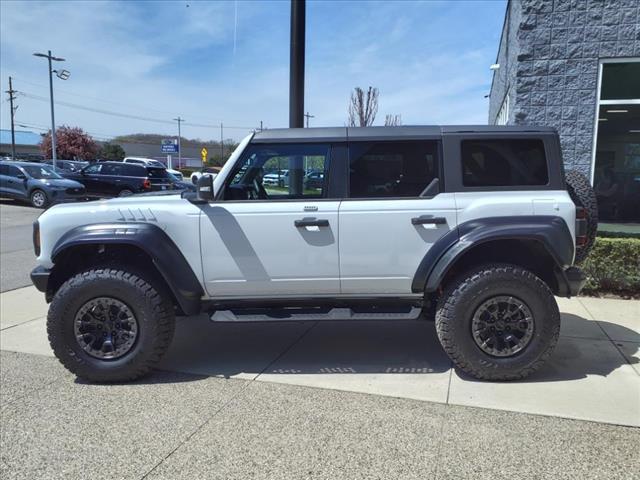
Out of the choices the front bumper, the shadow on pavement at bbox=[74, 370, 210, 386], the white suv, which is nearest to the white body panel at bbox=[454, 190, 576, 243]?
the white suv

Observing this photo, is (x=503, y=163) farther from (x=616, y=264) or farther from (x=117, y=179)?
(x=117, y=179)

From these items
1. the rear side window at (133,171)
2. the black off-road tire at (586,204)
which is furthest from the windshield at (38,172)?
the black off-road tire at (586,204)

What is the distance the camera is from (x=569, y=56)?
7.79 metres

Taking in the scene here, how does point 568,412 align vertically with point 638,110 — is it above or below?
below

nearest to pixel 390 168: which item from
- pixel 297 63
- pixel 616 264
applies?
pixel 297 63

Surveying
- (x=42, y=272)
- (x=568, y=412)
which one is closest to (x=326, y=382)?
(x=568, y=412)

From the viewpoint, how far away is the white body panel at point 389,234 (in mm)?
3918

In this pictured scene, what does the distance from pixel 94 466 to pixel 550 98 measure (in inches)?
308

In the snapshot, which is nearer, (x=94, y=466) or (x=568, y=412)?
(x=94, y=466)

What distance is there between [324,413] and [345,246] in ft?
4.07

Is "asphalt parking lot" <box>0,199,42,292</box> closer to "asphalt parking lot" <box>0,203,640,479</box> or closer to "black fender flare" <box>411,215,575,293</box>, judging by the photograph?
"asphalt parking lot" <box>0,203,640,479</box>

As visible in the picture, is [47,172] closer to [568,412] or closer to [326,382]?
[326,382]

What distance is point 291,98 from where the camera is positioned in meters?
7.04

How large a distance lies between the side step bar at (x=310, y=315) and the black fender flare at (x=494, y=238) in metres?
0.32
